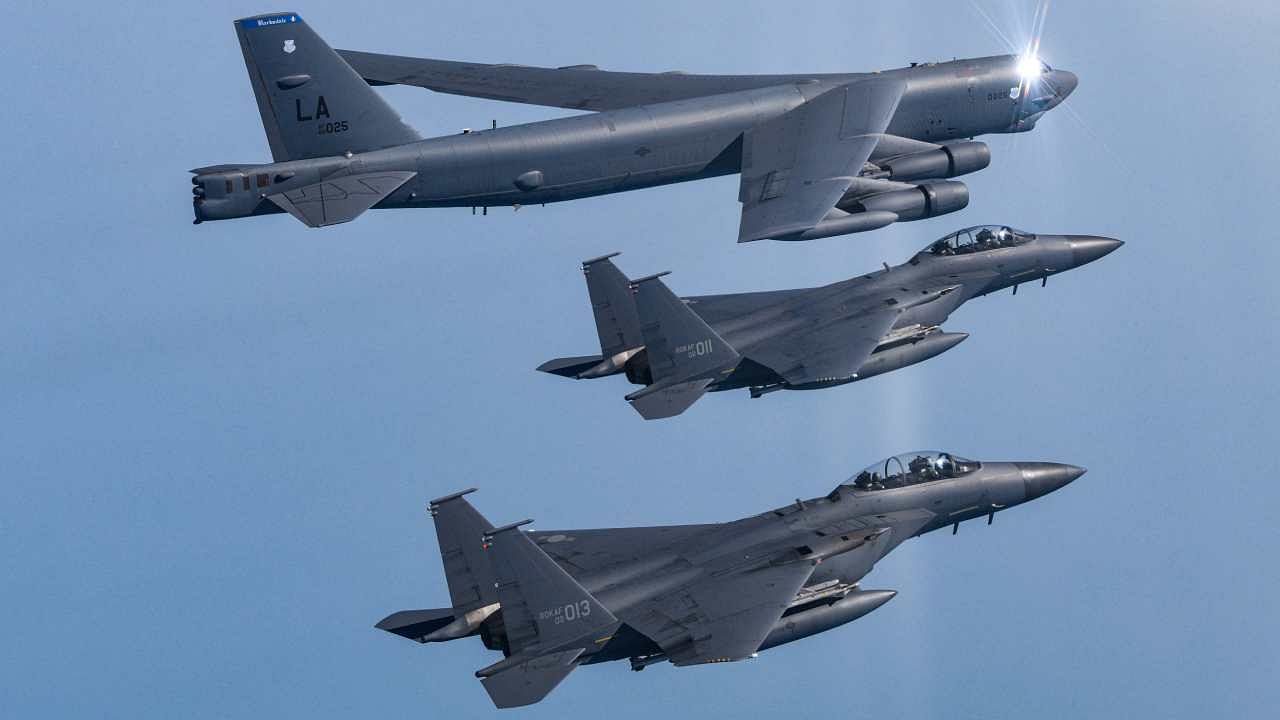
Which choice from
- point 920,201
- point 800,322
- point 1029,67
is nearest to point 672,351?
point 800,322

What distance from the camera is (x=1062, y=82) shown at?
7181 cm

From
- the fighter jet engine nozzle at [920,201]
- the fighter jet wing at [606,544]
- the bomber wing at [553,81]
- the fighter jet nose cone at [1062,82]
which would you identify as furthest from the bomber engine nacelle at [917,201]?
the fighter jet wing at [606,544]

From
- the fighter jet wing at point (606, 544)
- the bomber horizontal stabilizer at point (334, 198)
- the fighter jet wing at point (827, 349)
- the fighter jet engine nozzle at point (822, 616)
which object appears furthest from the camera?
the bomber horizontal stabilizer at point (334, 198)

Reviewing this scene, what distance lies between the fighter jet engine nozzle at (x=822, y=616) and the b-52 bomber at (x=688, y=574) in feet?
0.12

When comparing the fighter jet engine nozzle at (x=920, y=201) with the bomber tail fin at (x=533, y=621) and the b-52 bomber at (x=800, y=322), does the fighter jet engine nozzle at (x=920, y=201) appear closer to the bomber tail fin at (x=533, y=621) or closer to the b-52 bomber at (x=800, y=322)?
the b-52 bomber at (x=800, y=322)

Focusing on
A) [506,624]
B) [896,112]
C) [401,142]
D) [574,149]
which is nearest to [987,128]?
[896,112]

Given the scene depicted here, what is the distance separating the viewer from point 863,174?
64.5 meters

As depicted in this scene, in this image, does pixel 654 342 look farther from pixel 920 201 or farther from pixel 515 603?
pixel 920 201

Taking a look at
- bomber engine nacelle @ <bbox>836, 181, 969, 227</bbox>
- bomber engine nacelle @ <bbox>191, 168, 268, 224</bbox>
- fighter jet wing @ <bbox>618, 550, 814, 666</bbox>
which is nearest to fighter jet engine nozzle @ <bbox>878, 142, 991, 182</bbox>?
bomber engine nacelle @ <bbox>836, 181, 969, 227</bbox>

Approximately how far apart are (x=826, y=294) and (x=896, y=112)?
10476 millimetres

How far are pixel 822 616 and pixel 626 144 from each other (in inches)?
755

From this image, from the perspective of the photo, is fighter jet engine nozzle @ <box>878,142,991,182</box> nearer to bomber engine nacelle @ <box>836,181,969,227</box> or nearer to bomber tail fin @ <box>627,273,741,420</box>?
bomber engine nacelle @ <box>836,181,969,227</box>

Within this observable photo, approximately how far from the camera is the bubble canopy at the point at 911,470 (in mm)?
54562

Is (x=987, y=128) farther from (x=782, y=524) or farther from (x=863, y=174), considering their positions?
(x=782, y=524)
